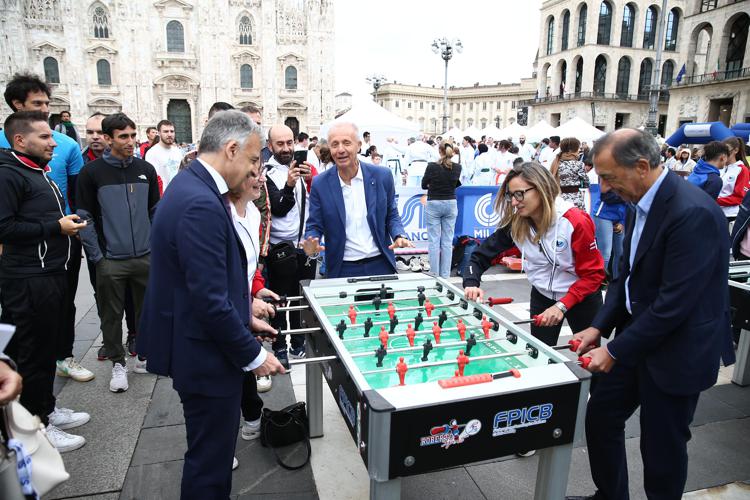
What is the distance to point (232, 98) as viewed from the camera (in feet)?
134

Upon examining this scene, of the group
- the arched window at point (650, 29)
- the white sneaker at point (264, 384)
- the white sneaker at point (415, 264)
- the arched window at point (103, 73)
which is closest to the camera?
the white sneaker at point (264, 384)

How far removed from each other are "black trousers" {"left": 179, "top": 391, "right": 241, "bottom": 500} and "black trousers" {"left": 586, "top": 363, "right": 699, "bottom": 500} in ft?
6.15

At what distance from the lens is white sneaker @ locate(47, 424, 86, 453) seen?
320 cm

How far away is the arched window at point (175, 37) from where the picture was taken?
3878cm

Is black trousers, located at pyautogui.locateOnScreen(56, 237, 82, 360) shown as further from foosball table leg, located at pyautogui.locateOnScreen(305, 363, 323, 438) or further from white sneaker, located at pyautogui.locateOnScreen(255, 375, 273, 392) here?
foosball table leg, located at pyautogui.locateOnScreen(305, 363, 323, 438)

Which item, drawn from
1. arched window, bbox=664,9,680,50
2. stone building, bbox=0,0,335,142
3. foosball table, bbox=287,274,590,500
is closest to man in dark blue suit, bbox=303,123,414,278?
foosball table, bbox=287,274,590,500

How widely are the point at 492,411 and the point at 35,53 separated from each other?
4572cm

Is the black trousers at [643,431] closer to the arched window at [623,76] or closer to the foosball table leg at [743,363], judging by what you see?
the foosball table leg at [743,363]

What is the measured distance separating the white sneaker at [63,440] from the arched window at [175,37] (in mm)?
42540

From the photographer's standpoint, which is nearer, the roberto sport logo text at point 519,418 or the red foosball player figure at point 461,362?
the roberto sport logo text at point 519,418

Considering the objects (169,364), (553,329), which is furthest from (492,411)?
(553,329)

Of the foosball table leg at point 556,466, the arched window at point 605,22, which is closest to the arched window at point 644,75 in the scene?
the arched window at point 605,22

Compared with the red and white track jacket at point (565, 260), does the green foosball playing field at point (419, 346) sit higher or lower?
lower

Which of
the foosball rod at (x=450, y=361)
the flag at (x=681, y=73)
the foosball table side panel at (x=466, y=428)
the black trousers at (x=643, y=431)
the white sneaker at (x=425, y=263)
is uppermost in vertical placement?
the flag at (x=681, y=73)
